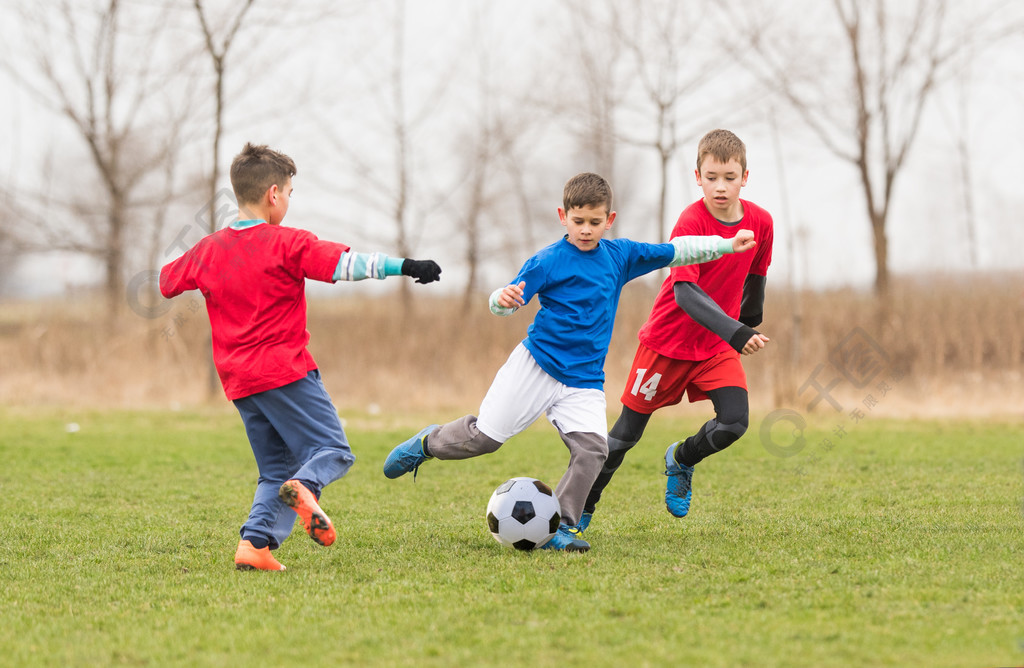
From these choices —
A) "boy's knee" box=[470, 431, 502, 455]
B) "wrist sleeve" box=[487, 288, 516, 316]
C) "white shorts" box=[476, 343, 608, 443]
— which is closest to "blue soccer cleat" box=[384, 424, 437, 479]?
"boy's knee" box=[470, 431, 502, 455]

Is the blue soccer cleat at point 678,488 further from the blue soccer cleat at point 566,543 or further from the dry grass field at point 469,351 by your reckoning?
the dry grass field at point 469,351

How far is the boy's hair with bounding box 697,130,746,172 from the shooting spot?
16.4ft

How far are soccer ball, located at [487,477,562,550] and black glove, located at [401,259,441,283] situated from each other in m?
1.29

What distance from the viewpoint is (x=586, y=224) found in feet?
15.4

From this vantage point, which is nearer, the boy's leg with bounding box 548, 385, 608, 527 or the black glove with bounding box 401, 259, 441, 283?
the black glove with bounding box 401, 259, 441, 283

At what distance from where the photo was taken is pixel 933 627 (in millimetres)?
3299

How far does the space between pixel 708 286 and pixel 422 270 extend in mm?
1896

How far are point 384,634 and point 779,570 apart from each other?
5.83ft

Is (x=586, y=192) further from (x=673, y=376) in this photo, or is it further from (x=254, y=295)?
(x=254, y=295)

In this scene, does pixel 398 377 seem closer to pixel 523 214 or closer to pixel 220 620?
pixel 523 214

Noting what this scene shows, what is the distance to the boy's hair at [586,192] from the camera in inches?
184

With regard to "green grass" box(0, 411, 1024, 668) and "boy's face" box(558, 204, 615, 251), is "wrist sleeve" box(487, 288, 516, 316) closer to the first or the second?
"boy's face" box(558, 204, 615, 251)

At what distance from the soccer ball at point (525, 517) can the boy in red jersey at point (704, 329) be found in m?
0.47

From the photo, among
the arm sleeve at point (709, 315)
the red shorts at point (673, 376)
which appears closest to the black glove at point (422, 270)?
the arm sleeve at point (709, 315)
